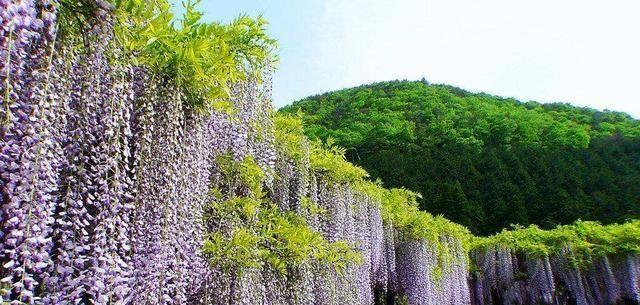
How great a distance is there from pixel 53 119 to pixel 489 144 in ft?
66.6

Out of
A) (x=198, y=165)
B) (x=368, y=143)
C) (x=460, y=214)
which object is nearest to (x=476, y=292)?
(x=460, y=214)

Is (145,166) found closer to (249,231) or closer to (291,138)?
(249,231)

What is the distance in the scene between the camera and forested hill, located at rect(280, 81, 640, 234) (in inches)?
733

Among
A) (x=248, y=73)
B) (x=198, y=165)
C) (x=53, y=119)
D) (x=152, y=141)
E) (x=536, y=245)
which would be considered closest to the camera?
(x=53, y=119)

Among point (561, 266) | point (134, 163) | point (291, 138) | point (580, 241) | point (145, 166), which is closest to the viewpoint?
point (134, 163)

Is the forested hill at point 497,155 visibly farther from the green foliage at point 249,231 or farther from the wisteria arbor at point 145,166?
the wisteria arbor at point 145,166

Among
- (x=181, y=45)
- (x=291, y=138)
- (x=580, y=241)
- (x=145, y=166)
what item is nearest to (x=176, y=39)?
(x=181, y=45)

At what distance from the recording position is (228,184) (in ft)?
18.7

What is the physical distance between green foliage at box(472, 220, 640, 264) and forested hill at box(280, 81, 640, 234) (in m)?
4.07

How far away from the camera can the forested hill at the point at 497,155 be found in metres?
18.6

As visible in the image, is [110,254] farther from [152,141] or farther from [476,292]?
[476,292]

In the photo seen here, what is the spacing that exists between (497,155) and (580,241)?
7.90 meters

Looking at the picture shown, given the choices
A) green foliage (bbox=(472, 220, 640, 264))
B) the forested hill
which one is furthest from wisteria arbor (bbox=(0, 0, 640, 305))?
the forested hill

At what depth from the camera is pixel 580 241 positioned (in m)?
13.1
